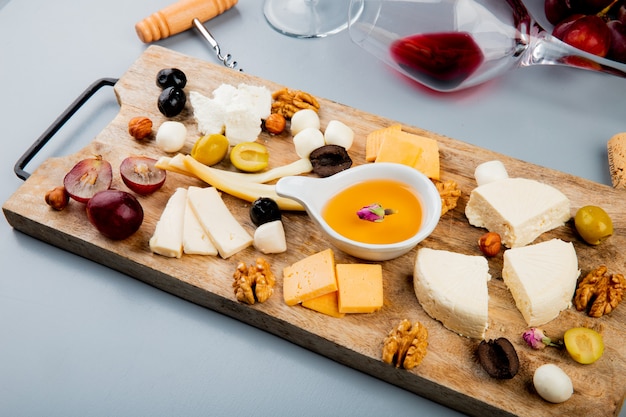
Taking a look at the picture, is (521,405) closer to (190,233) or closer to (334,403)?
(334,403)

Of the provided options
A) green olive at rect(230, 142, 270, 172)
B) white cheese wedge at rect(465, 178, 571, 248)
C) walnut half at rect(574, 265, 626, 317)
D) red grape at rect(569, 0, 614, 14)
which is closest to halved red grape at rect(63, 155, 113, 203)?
green olive at rect(230, 142, 270, 172)

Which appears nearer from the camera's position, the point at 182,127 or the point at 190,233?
the point at 190,233

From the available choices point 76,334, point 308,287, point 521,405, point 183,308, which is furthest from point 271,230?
point 521,405

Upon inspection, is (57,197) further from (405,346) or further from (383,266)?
(405,346)

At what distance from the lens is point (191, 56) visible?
226 cm

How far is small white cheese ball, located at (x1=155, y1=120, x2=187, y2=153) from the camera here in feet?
6.43

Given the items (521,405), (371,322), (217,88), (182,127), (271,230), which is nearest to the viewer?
(521,405)

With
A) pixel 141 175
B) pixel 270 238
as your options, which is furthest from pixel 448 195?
pixel 141 175

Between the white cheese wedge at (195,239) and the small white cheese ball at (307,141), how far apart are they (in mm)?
360

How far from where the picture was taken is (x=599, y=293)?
164 cm

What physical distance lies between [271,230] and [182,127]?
47 centimetres

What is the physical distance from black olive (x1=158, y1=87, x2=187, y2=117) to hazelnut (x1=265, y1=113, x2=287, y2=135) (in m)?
0.27

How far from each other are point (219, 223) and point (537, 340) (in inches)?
32.7

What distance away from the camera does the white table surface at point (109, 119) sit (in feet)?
5.47
